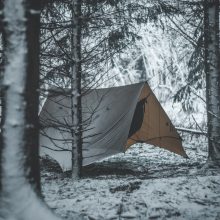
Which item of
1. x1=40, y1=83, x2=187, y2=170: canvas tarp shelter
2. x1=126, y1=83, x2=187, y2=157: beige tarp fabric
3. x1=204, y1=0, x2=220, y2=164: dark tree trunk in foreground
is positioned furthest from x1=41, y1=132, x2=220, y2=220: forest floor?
x1=126, y1=83, x2=187, y2=157: beige tarp fabric

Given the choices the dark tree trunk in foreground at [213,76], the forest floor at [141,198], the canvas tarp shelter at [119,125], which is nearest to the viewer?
the forest floor at [141,198]

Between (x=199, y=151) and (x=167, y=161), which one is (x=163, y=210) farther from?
(x=199, y=151)

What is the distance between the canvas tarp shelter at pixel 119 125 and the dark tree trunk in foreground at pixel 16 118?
16.2 feet

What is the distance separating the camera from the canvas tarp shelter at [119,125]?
8.20 metres

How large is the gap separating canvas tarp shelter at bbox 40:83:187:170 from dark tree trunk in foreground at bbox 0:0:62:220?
495 centimetres

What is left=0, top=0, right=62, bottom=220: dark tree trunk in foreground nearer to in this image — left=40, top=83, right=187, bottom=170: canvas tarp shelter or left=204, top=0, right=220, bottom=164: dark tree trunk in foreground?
left=204, top=0, right=220, bottom=164: dark tree trunk in foreground

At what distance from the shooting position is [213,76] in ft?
23.0

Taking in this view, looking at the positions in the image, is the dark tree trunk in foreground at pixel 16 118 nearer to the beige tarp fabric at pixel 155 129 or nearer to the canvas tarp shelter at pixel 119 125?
the canvas tarp shelter at pixel 119 125

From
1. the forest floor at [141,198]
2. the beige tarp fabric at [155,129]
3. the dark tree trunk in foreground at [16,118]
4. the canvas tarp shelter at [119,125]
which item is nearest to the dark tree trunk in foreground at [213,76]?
the forest floor at [141,198]

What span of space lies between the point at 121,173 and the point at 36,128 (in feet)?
15.8

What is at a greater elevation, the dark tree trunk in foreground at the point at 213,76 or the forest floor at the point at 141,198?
the dark tree trunk in foreground at the point at 213,76

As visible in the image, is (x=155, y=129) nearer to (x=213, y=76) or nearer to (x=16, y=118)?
(x=213, y=76)

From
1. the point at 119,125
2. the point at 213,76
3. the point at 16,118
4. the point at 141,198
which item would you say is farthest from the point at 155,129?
the point at 16,118

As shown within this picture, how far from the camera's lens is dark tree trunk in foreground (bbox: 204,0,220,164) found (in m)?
6.99
